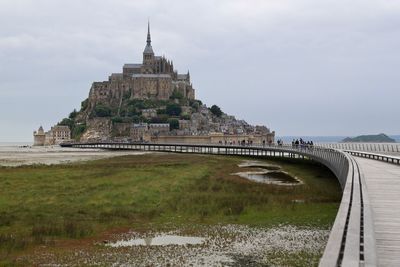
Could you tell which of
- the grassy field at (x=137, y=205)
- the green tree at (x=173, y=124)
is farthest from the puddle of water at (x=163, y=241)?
the green tree at (x=173, y=124)

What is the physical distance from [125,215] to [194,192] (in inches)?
337

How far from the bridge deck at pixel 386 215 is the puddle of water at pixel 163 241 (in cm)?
610

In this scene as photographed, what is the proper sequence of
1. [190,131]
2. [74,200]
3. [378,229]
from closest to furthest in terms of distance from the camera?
[378,229], [74,200], [190,131]

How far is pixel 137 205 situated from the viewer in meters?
24.7

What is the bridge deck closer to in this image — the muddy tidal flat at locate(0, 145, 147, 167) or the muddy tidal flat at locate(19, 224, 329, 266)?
the muddy tidal flat at locate(19, 224, 329, 266)

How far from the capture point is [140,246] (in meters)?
16.3

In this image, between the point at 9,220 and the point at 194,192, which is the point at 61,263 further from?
the point at 194,192

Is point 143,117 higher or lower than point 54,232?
higher

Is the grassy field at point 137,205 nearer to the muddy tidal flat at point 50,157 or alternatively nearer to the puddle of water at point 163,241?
the puddle of water at point 163,241

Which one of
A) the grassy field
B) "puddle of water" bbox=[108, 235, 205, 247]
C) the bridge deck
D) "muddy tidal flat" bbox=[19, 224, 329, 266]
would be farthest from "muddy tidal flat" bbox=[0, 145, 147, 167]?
the bridge deck

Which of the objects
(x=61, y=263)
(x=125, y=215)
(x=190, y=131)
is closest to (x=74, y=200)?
(x=125, y=215)

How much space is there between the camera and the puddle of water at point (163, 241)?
16.6 m

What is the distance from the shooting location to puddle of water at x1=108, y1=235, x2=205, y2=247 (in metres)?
16.6

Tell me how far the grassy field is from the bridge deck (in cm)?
266
